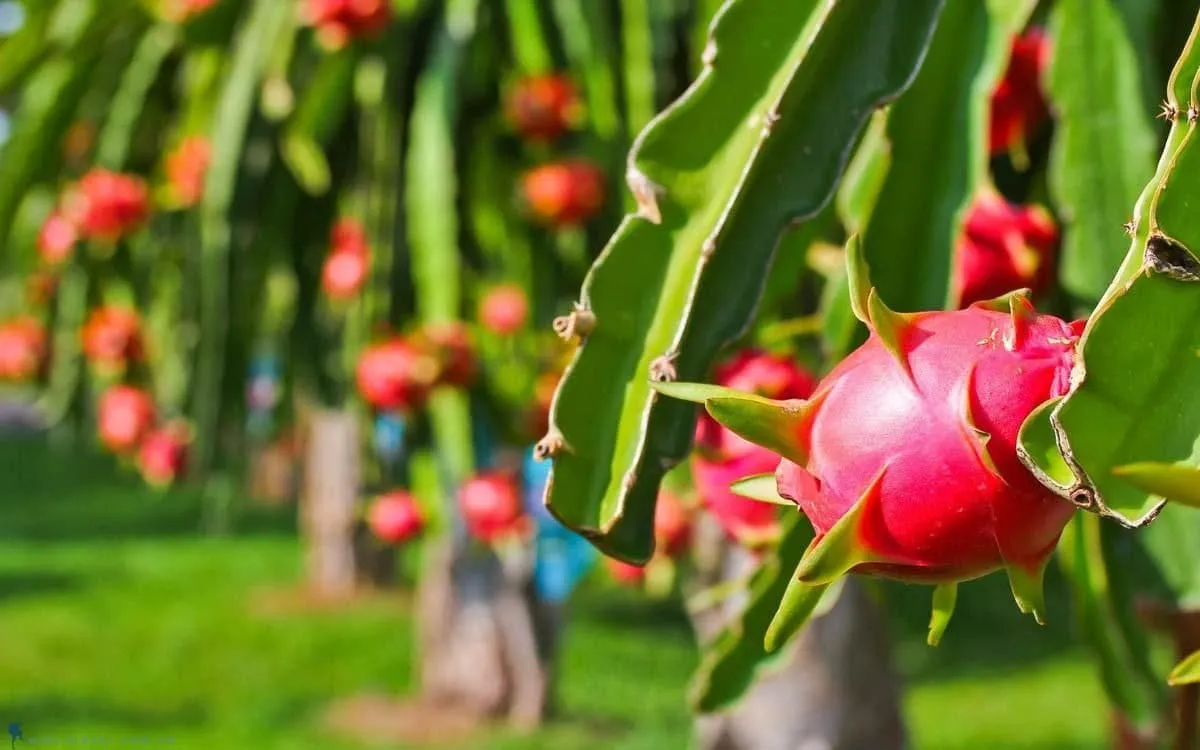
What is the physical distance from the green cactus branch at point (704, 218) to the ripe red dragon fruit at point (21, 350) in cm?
215

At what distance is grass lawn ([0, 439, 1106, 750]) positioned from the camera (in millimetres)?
4188

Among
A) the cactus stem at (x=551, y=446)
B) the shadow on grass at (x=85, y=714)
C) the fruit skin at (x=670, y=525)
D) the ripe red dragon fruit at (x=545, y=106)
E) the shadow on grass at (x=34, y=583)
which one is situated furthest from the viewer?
the shadow on grass at (x=34, y=583)

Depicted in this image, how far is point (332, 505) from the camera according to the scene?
5.94 m

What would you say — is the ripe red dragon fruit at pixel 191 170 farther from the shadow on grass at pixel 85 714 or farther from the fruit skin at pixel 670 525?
the shadow on grass at pixel 85 714

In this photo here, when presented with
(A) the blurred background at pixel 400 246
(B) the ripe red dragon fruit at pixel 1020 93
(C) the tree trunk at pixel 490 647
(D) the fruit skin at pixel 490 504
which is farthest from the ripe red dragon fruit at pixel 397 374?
(C) the tree trunk at pixel 490 647

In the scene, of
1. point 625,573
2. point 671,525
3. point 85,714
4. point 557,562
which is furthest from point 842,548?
point 85,714

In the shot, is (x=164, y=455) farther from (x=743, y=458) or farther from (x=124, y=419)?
(x=743, y=458)

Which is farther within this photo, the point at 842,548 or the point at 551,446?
the point at 551,446

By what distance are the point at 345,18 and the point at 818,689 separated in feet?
3.37

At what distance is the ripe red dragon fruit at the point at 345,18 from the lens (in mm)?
1757

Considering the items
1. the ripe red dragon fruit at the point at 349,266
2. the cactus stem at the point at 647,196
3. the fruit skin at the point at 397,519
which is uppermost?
the cactus stem at the point at 647,196

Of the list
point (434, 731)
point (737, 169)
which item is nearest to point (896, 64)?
point (737, 169)

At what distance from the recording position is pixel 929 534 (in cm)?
50

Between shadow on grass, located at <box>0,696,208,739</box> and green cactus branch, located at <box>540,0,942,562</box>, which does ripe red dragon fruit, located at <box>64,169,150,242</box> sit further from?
shadow on grass, located at <box>0,696,208,739</box>
